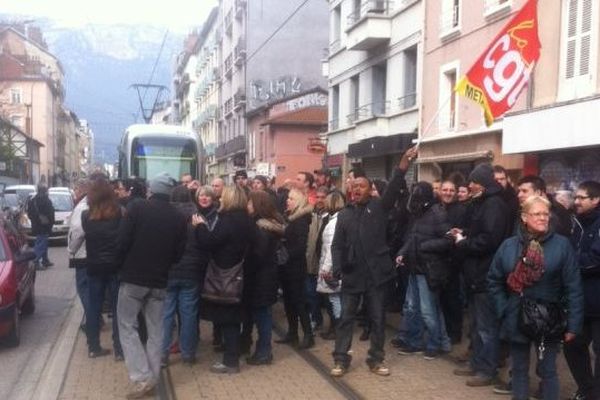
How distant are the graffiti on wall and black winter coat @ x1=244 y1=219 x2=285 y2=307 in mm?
42009

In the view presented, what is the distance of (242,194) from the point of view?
7516 mm

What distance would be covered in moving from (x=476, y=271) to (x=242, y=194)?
7.79 feet

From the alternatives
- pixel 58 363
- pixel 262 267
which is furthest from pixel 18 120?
pixel 262 267

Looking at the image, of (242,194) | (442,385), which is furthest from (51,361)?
(442,385)

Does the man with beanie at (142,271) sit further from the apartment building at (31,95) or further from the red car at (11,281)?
the apartment building at (31,95)

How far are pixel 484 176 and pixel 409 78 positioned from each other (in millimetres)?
15798

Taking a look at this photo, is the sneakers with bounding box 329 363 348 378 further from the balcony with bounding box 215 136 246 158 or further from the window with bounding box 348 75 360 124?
the balcony with bounding box 215 136 246 158

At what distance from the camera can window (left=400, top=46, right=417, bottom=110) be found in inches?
878

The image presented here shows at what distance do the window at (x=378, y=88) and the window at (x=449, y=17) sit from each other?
5.02 m

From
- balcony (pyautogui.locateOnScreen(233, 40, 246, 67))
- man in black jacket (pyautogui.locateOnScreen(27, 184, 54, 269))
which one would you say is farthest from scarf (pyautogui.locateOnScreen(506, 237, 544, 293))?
balcony (pyautogui.locateOnScreen(233, 40, 246, 67))

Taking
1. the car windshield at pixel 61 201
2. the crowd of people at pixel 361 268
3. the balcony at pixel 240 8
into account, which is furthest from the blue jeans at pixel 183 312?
the balcony at pixel 240 8

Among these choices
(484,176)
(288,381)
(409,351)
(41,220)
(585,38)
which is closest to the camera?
(484,176)

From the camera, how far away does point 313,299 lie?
9625 mm

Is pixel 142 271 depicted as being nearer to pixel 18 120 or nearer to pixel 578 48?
pixel 578 48
